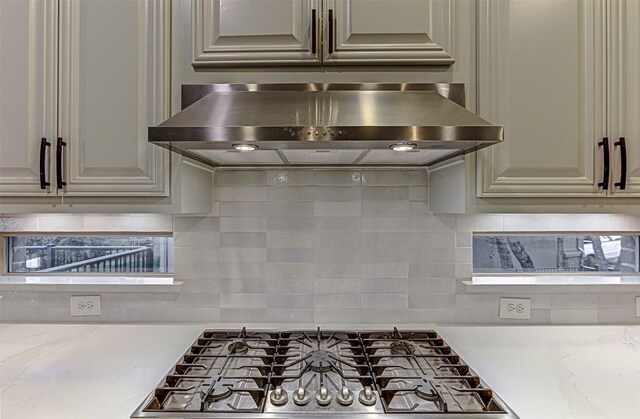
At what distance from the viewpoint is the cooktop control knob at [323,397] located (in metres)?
0.93

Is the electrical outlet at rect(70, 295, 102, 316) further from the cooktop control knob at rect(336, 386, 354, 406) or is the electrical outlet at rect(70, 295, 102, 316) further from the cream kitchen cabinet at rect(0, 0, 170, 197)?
the cooktop control knob at rect(336, 386, 354, 406)

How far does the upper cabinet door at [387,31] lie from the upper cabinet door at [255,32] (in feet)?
0.21

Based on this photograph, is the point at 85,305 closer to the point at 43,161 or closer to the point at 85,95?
the point at 43,161

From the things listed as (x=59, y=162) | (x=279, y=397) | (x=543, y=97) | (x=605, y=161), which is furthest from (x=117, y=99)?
(x=605, y=161)

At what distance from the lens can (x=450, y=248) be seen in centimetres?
154

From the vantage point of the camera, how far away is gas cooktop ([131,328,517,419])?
91cm

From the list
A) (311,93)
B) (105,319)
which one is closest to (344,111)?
(311,93)

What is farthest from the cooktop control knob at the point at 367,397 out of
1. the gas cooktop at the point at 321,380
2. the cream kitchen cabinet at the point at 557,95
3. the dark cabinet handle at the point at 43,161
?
the dark cabinet handle at the point at 43,161

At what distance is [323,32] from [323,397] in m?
1.06

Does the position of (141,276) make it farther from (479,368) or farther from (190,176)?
(479,368)

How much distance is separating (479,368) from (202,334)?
98 centimetres

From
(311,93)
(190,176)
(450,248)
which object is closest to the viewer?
(311,93)

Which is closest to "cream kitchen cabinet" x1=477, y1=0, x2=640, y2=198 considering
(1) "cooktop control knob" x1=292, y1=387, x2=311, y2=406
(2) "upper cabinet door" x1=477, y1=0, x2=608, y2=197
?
(2) "upper cabinet door" x1=477, y1=0, x2=608, y2=197

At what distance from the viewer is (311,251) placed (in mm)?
1562
